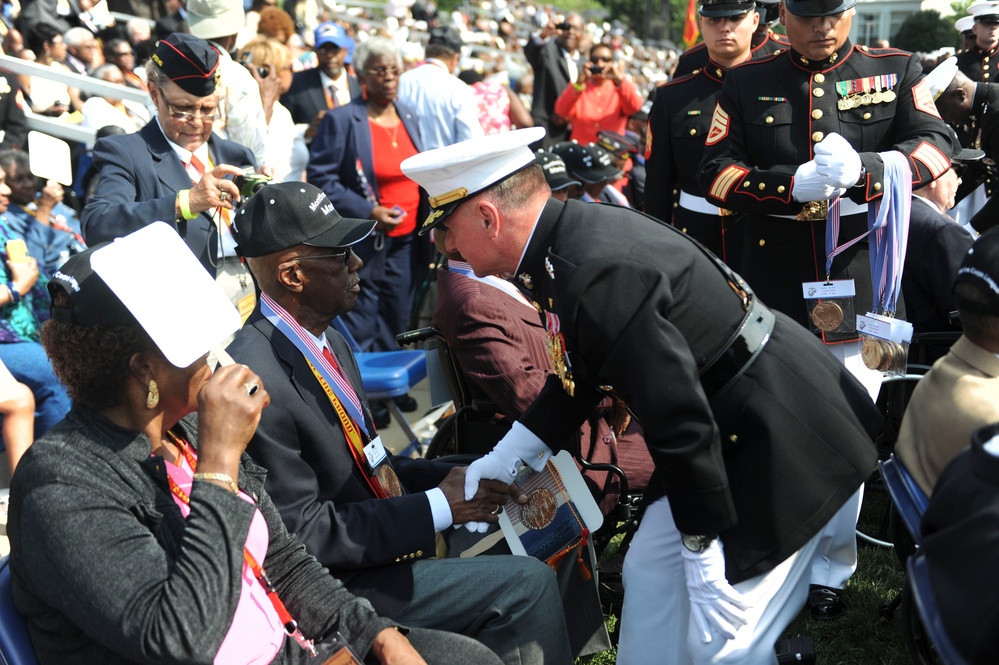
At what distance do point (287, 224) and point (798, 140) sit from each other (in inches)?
78.1

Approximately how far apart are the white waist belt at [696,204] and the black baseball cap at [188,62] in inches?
89.8

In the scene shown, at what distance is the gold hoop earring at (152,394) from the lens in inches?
87.7

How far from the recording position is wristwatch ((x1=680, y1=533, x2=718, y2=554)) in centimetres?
253

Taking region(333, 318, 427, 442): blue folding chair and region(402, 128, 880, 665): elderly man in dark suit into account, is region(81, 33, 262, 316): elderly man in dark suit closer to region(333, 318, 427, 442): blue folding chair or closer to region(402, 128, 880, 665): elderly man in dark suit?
region(333, 318, 427, 442): blue folding chair

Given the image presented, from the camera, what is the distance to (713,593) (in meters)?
2.55

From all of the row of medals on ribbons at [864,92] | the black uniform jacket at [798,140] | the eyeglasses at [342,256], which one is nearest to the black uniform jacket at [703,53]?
the black uniform jacket at [798,140]

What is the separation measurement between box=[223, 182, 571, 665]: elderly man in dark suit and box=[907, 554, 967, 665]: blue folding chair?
3.65ft

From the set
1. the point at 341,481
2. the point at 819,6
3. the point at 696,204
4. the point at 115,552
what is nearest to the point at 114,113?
the point at 696,204

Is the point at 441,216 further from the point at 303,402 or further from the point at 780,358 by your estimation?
the point at 780,358

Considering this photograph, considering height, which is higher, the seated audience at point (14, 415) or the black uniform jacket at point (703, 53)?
the black uniform jacket at point (703, 53)

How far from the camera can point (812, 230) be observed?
384 cm

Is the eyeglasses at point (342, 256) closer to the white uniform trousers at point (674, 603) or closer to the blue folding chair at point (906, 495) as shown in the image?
the white uniform trousers at point (674, 603)

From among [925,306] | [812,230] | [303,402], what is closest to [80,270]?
[303,402]

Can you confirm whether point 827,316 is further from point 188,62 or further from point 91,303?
point 188,62
